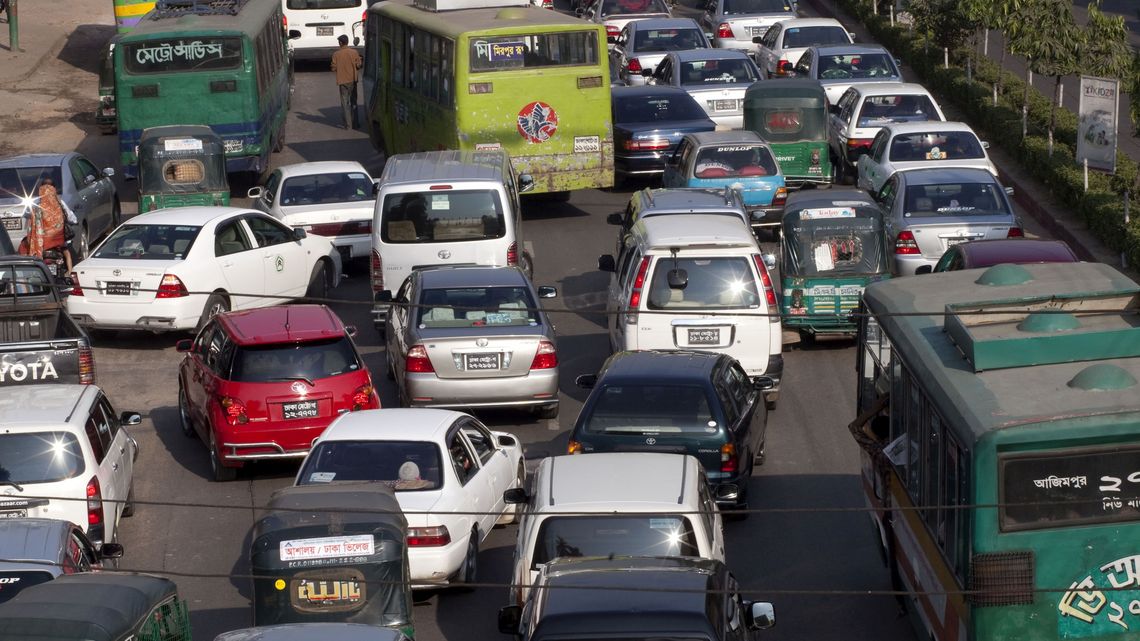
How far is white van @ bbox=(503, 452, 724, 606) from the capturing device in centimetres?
1127

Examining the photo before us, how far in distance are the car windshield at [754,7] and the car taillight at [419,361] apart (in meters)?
25.7

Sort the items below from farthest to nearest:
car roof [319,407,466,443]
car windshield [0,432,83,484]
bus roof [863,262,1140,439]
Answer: car windshield [0,432,83,484], car roof [319,407,466,443], bus roof [863,262,1140,439]

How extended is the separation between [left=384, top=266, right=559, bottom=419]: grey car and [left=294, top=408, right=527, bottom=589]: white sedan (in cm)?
291

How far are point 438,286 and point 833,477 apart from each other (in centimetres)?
476

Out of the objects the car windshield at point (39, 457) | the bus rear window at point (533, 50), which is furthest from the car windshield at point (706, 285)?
the bus rear window at point (533, 50)

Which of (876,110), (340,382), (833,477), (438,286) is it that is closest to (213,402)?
(340,382)

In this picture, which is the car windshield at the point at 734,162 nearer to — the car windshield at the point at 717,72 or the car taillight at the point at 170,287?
the car windshield at the point at 717,72

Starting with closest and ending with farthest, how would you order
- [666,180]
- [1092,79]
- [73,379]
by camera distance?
[73,379]
[1092,79]
[666,180]

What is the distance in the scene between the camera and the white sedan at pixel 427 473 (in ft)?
42.4

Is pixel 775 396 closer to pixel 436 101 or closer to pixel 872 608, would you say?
pixel 872 608

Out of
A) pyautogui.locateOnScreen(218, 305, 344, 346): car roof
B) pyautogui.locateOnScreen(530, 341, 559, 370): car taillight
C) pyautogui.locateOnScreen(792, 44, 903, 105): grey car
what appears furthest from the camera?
pyautogui.locateOnScreen(792, 44, 903, 105): grey car

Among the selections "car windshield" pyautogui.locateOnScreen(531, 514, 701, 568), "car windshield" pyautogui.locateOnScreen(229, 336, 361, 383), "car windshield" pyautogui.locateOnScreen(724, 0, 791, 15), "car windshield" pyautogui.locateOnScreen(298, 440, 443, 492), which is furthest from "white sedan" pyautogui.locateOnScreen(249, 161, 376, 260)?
"car windshield" pyautogui.locateOnScreen(724, 0, 791, 15)

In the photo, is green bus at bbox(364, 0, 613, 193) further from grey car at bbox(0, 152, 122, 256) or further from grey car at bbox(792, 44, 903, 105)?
grey car at bbox(792, 44, 903, 105)

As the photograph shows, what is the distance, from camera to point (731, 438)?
14359mm
